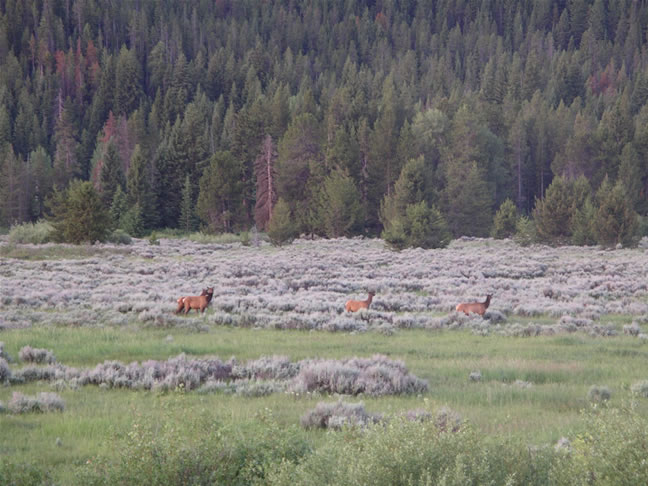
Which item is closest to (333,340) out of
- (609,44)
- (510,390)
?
(510,390)

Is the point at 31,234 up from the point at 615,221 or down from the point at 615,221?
down

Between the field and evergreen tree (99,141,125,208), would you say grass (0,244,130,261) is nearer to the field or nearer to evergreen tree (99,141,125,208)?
the field

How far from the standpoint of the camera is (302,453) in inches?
221

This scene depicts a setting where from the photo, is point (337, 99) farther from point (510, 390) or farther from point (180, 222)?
point (510, 390)

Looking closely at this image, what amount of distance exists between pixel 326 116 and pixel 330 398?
60.9 m

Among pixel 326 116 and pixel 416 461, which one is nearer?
pixel 416 461

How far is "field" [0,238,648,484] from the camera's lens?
5.94 metres

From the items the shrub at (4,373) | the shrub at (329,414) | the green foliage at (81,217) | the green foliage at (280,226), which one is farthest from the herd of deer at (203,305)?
the green foliage at (280,226)

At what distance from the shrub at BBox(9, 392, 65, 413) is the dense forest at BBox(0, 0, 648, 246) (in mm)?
35154

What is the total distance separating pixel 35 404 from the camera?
790 centimetres

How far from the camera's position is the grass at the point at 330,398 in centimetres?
675

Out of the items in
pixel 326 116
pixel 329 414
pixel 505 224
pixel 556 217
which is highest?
pixel 329 414

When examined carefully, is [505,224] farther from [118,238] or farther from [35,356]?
[35,356]

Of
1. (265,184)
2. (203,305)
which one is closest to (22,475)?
(203,305)
